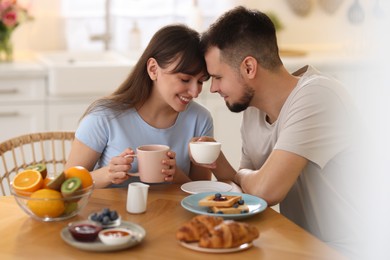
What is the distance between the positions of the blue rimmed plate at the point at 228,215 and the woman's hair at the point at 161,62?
1.48ft

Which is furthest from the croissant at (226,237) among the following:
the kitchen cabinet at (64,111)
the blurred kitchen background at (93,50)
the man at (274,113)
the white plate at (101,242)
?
the kitchen cabinet at (64,111)

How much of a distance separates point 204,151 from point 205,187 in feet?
0.49

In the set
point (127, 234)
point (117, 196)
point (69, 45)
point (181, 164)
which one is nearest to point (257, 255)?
point (127, 234)

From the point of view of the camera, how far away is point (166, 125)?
6.46ft

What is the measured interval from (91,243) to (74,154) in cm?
68

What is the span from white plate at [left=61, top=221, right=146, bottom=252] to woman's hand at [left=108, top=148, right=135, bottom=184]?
1.00 ft

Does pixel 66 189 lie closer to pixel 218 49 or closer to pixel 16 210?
pixel 16 210

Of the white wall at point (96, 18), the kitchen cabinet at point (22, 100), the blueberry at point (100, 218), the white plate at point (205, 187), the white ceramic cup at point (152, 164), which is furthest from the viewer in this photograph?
the white wall at point (96, 18)

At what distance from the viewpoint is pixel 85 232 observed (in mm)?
1209

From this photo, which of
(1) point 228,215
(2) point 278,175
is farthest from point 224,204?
(2) point 278,175

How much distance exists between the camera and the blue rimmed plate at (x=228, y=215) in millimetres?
1411

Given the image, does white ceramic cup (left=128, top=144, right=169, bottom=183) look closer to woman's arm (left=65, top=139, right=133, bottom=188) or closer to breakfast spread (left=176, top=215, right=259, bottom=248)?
woman's arm (left=65, top=139, right=133, bottom=188)

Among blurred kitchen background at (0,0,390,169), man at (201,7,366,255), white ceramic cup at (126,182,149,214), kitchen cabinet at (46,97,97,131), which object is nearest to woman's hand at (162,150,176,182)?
white ceramic cup at (126,182,149,214)

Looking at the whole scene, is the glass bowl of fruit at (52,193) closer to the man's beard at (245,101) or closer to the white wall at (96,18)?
the man's beard at (245,101)
